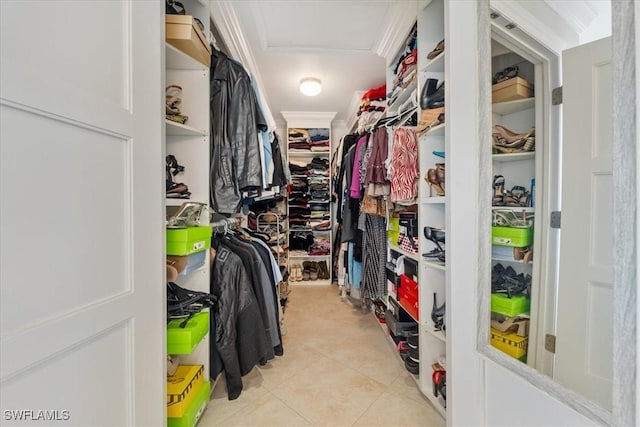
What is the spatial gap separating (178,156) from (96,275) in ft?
2.88

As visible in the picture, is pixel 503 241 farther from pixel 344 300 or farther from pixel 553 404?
pixel 344 300

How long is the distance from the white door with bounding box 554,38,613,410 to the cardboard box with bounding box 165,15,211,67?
138 cm

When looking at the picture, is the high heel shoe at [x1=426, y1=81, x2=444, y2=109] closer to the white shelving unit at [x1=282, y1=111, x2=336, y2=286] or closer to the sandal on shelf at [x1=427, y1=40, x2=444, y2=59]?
the sandal on shelf at [x1=427, y1=40, x2=444, y2=59]

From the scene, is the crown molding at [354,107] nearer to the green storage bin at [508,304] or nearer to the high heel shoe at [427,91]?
the high heel shoe at [427,91]

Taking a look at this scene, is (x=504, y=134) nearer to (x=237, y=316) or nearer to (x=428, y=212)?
(x=428, y=212)

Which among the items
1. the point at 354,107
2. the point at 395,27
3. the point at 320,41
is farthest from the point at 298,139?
the point at 395,27

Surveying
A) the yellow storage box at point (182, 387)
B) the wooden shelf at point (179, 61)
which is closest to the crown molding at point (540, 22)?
the wooden shelf at point (179, 61)

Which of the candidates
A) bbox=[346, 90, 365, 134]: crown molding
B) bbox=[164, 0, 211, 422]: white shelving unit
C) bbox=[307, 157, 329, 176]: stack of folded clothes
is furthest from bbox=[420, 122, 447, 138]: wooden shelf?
bbox=[307, 157, 329, 176]: stack of folded clothes

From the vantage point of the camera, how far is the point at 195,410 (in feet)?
4.07

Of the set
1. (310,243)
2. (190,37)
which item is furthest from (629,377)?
(310,243)

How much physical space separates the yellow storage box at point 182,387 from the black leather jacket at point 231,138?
32.1 inches

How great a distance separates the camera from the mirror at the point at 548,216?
25.8 inches

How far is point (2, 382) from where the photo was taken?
0.49 meters

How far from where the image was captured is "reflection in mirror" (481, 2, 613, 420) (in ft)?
2.17
